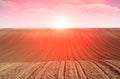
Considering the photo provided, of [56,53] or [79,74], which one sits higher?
[79,74]

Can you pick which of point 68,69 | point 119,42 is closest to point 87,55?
point 119,42

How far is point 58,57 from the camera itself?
2619cm

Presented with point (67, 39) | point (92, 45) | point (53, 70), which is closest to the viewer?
point (53, 70)

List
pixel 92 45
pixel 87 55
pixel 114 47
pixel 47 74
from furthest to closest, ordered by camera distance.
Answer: pixel 92 45
pixel 114 47
pixel 87 55
pixel 47 74

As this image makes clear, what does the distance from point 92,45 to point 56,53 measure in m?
6.89

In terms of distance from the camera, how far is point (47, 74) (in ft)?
43.5

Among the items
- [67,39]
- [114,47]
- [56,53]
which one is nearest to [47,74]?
[56,53]

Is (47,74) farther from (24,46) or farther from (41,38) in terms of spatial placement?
(41,38)

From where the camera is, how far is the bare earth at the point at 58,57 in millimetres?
13258

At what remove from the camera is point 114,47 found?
31109 mm

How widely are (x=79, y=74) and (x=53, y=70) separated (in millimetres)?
2056

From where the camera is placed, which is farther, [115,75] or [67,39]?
[67,39]

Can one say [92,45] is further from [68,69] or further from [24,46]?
[68,69]

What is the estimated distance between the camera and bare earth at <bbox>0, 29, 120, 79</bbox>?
43.5ft
